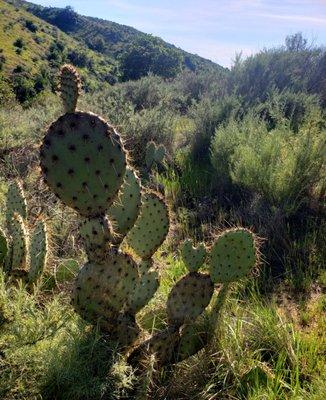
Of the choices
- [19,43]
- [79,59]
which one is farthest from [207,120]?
[19,43]

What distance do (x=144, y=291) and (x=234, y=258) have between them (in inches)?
21.9

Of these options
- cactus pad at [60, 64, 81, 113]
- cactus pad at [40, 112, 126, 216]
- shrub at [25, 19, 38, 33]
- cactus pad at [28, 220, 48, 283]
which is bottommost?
shrub at [25, 19, 38, 33]

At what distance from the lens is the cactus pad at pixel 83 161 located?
1.94 metres

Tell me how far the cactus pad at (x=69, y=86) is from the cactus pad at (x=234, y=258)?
129cm

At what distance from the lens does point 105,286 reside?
7.64ft

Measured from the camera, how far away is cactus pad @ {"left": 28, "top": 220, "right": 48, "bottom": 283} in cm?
284

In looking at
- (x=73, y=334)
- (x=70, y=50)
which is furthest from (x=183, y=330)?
(x=70, y=50)

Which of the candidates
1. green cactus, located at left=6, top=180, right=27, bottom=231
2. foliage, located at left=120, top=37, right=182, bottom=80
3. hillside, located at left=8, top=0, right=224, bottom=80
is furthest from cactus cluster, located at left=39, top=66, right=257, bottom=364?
foliage, located at left=120, top=37, right=182, bottom=80

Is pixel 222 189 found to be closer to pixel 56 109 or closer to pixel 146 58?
pixel 56 109

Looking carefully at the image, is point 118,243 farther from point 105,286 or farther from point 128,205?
point 105,286

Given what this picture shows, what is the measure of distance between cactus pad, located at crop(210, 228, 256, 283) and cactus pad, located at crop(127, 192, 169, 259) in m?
0.37

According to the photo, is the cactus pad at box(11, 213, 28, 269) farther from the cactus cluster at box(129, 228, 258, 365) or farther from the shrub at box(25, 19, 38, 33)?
the shrub at box(25, 19, 38, 33)

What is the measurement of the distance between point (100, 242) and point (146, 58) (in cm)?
5051

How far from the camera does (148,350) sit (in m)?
2.44
